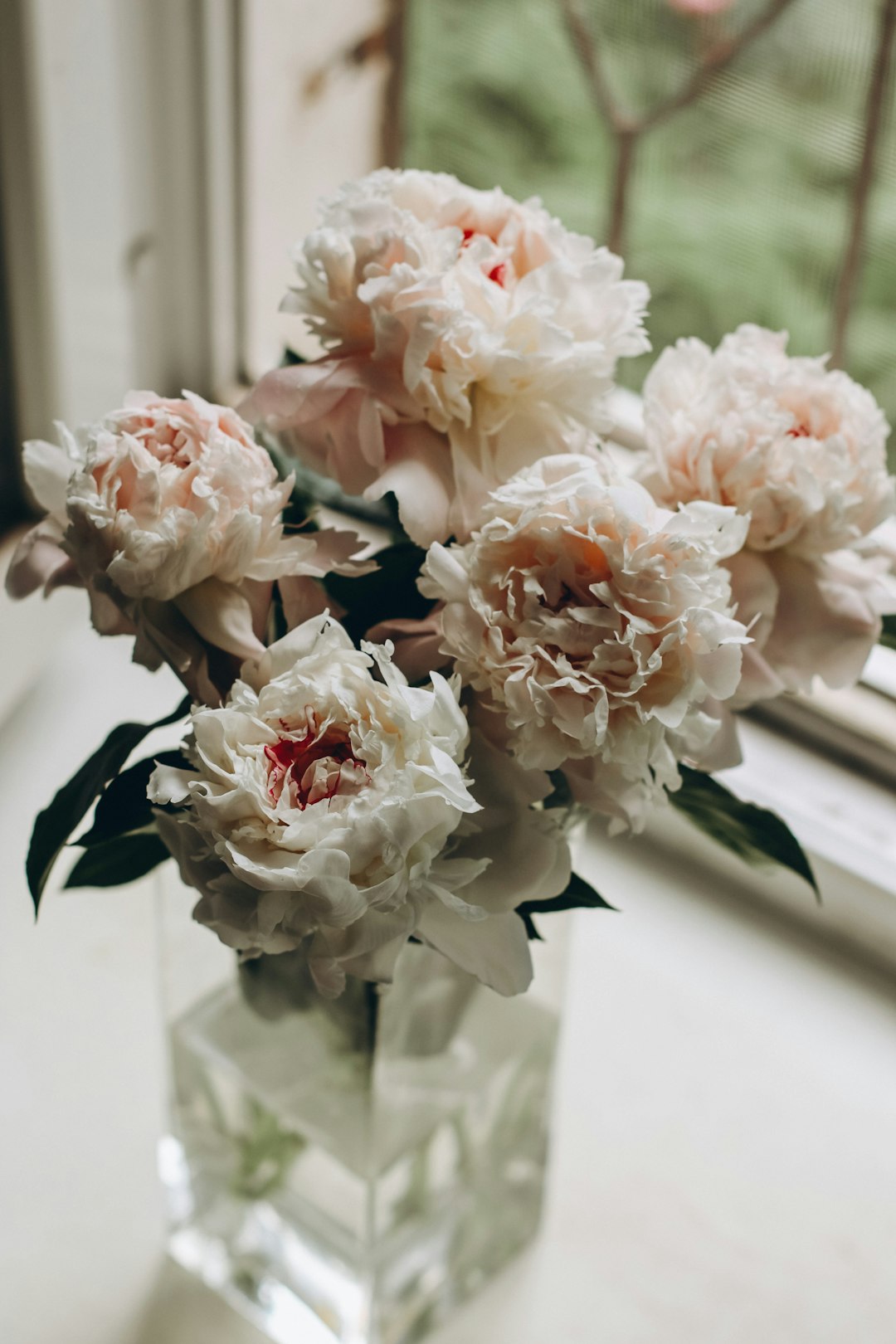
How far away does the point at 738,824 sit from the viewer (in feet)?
1.70

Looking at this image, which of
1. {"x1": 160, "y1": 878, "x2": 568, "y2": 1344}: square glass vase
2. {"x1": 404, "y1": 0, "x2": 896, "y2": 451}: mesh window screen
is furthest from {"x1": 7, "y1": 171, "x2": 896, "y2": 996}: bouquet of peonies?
{"x1": 404, "y1": 0, "x2": 896, "y2": 451}: mesh window screen

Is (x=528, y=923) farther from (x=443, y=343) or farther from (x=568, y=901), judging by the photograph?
(x=443, y=343)

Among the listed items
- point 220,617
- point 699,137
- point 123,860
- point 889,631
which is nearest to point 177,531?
point 220,617

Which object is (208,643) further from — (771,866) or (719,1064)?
(719,1064)

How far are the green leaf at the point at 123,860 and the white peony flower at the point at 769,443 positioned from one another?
0.72 feet

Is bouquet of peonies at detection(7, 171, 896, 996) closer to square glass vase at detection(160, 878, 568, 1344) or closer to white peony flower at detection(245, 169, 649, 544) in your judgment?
white peony flower at detection(245, 169, 649, 544)

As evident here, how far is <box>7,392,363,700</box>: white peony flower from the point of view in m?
0.42

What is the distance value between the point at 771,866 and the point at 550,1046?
7.1 inches

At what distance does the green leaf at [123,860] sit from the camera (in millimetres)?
506

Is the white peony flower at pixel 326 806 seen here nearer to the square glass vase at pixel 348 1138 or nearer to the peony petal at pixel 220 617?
the peony petal at pixel 220 617

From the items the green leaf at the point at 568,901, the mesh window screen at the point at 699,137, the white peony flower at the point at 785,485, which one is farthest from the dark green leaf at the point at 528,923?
the mesh window screen at the point at 699,137

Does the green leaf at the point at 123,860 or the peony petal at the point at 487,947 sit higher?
the peony petal at the point at 487,947

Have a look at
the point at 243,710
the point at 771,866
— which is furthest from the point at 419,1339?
the point at 243,710

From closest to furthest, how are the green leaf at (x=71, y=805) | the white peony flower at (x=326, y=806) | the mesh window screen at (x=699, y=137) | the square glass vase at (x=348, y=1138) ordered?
the white peony flower at (x=326, y=806), the green leaf at (x=71, y=805), the square glass vase at (x=348, y=1138), the mesh window screen at (x=699, y=137)
